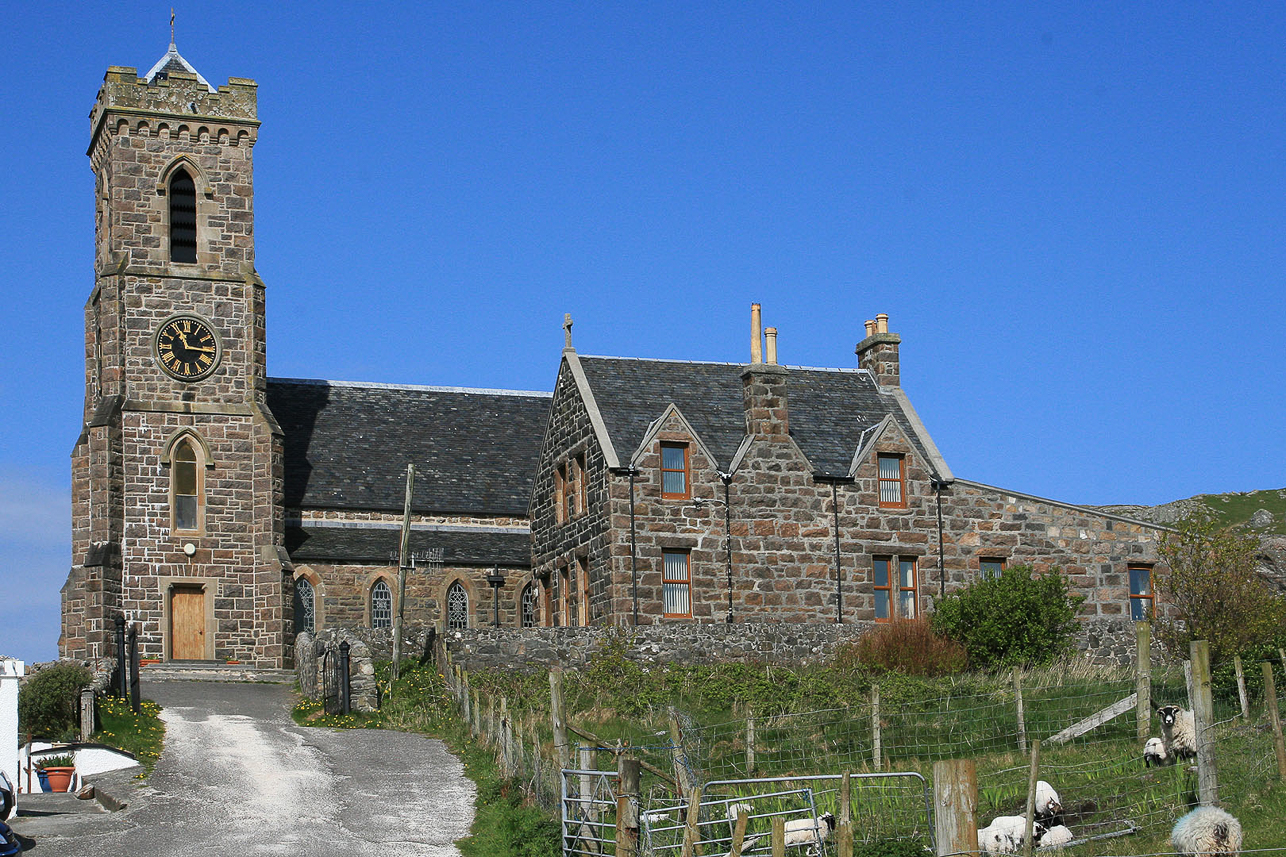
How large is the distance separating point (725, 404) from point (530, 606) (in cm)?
918

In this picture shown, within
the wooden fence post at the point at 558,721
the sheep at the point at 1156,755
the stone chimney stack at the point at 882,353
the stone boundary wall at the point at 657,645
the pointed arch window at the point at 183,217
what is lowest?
the sheep at the point at 1156,755

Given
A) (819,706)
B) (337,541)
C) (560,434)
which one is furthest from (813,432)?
(337,541)

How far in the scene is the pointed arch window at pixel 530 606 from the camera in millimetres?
45125

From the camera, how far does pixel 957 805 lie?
542 inches

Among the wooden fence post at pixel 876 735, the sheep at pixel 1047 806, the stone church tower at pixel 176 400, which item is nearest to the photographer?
the sheep at pixel 1047 806

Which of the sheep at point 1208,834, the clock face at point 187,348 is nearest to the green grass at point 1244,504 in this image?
the clock face at point 187,348

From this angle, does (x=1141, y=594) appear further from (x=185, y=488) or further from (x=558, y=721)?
(x=185, y=488)

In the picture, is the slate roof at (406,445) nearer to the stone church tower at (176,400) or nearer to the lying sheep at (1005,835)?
the stone church tower at (176,400)

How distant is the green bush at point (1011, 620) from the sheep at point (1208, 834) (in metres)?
18.3

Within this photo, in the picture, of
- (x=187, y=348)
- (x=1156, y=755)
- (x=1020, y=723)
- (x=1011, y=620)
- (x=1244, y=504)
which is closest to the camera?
(x=1156, y=755)

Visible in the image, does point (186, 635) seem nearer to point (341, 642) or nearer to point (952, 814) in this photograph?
point (341, 642)

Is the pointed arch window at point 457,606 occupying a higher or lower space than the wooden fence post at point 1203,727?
higher

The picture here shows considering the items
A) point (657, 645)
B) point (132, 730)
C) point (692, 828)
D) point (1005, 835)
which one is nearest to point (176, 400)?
point (132, 730)

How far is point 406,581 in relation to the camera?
46.1m
